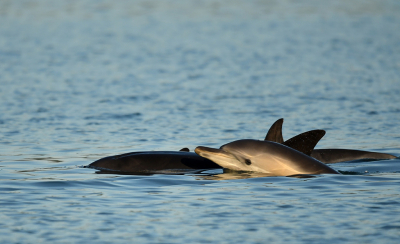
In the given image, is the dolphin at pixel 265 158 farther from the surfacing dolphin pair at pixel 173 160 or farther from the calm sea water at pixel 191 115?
the surfacing dolphin pair at pixel 173 160

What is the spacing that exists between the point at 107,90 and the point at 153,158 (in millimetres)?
11438

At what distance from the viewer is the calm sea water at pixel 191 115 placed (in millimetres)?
8648

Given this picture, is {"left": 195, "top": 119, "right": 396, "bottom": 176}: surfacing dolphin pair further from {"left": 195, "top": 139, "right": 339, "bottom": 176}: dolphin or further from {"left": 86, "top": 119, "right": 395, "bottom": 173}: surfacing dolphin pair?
{"left": 86, "top": 119, "right": 395, "bottom": 173}: surfacing dolphin pair

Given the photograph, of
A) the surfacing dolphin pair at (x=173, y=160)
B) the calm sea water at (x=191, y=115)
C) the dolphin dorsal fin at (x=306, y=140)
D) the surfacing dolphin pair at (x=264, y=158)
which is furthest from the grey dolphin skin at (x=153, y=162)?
the dolphin dorsal fin at (x=306, y=140)

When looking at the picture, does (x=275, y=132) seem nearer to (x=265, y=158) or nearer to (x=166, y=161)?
(x=265, y=158)

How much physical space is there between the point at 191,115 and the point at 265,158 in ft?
26.5

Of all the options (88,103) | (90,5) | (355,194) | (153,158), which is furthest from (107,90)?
(90,5)

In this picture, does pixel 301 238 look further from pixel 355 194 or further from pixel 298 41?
pixel 298 41

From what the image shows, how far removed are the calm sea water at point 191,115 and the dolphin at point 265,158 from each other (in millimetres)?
233

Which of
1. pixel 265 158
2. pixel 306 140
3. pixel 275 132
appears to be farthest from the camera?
pixel 275 132

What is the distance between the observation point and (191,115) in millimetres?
18984

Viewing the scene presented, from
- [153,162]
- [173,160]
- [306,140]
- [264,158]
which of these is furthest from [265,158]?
[153,162]

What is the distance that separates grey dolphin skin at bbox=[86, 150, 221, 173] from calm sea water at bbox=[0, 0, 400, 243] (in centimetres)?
42

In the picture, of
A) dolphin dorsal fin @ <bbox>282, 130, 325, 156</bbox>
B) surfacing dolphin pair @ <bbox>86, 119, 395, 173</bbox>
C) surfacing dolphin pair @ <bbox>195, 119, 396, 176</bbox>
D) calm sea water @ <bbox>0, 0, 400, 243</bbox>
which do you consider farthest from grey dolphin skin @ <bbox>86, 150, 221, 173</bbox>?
dolphin dorsal fin @ <bbox>282, 130, 325, 156</bbox>
